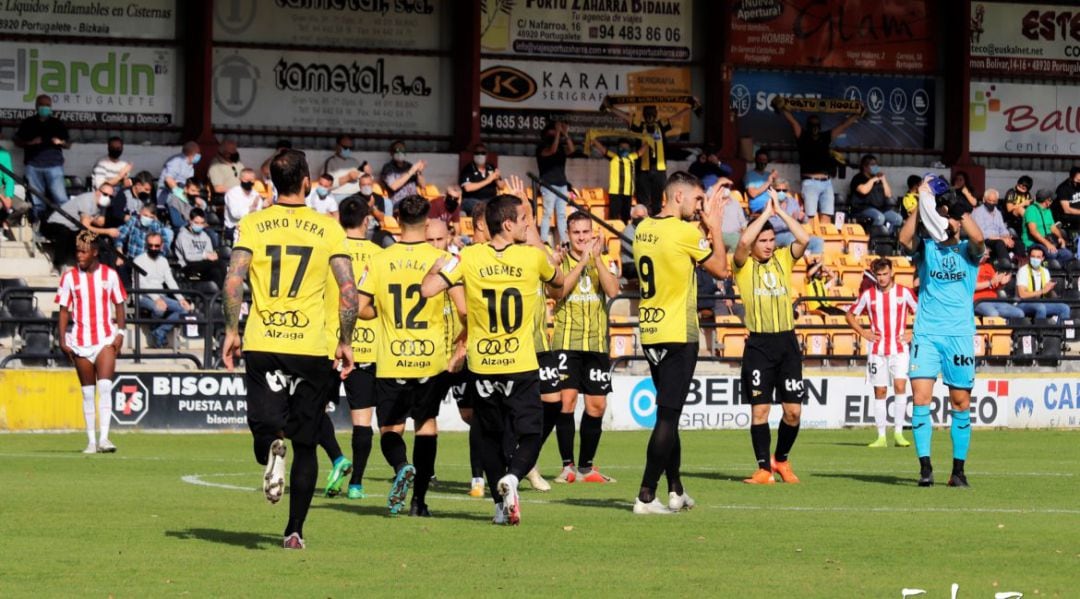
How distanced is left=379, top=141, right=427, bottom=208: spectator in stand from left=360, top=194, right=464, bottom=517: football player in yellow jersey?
56.1ft

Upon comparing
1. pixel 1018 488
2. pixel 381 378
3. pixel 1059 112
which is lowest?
pixel 1018 488

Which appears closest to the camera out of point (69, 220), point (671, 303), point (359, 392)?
point (671, 303)

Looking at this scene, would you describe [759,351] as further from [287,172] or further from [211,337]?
[211,337]

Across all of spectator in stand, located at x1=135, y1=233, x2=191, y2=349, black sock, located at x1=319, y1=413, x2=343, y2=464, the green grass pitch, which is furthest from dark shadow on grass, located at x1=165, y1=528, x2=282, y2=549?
spectator in stand, located at x1=135, y1=233, x2=191, y2=349

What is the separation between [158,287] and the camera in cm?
2527

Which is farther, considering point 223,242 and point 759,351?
point 223,242

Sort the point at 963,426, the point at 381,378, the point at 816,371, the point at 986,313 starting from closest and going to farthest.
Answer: the point at 381,378 → the point at 963,426 → the point at 816,371 → the point at 986,313

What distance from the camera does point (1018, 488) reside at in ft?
51.1

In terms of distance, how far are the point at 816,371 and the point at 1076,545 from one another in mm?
15272

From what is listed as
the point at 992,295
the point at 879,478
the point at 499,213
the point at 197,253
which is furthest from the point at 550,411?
the point at 992,295

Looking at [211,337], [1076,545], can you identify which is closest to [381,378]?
[1076,545]

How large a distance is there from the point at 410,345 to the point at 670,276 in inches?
70.9

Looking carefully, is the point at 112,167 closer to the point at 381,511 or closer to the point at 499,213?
the point at 381,511

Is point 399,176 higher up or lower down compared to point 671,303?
higher up
